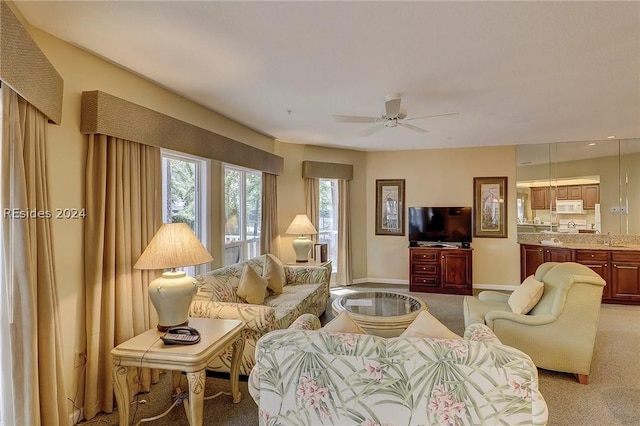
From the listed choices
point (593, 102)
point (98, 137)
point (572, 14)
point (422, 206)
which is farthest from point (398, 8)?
point (422, 206)

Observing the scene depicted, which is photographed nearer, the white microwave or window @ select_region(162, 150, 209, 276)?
window @ select_region(162, 150, 209, 276)

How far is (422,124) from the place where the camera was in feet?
14.7

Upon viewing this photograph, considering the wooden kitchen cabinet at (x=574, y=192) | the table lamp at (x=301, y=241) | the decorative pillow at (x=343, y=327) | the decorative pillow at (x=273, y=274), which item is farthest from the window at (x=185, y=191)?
the wooden kitchen cabinet at (x=574, y=192)

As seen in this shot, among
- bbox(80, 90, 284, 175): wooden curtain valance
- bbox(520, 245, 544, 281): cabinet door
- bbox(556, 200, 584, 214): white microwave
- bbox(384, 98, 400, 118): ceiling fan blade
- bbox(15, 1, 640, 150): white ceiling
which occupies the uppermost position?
bbox(15, 1, 640, 150): white ceiling

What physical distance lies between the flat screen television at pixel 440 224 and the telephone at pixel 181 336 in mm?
4807

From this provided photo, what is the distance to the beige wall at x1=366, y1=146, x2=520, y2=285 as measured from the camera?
6.06m

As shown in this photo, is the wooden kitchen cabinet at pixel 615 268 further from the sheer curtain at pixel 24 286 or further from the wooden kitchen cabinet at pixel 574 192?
the sheer curtain at pixel 24 286

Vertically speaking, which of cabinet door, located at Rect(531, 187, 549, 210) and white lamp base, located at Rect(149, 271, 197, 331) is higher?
cabinet door, located at Rect(531, 187, 549, 210)

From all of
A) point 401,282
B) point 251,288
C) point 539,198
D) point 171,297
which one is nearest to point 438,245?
point 401,282

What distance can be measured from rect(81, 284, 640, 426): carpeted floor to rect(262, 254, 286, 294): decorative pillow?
3.99 feet

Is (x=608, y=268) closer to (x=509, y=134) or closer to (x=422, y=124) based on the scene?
(x=509, y=134)

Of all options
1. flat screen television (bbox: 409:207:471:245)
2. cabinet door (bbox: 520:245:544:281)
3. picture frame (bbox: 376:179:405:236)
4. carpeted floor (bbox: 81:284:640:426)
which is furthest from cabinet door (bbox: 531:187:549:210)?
carpeted floor (bbox: 81:284:640:426)

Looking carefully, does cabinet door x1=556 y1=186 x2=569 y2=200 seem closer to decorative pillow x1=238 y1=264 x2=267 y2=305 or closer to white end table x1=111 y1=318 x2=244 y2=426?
decorative pillow x1=238 y1=264 x2=267 y2=305

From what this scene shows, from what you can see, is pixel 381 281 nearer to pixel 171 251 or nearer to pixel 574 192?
pixel 574 192
